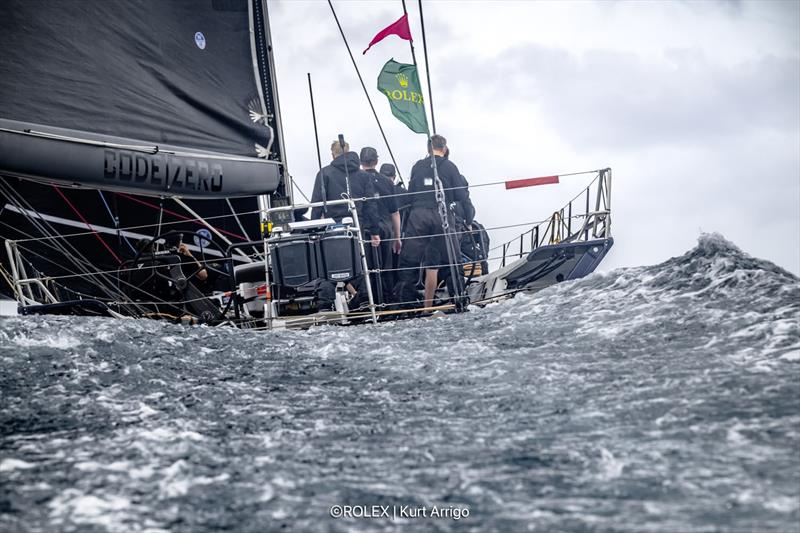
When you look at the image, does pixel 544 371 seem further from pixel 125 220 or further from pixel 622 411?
pixel 125 220

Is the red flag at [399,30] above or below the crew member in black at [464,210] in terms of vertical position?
above

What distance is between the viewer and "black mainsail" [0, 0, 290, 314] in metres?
6.75

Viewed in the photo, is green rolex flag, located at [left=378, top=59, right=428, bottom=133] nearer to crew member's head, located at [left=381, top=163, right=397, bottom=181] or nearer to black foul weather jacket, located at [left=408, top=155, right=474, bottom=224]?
black foul weather jacket, located at [left=408, top=155, right=474, bottom=224]

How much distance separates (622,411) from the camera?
11.1 ft

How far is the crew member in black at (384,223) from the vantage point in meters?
7.93

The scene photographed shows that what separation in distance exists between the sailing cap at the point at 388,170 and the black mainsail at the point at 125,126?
4.70 feet

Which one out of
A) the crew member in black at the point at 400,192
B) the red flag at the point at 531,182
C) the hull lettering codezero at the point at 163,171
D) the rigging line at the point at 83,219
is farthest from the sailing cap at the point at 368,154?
the rigging line at the point at 83,219

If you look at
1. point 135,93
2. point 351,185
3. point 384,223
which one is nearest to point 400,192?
point 384,223

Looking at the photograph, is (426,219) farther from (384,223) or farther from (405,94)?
(405,94)

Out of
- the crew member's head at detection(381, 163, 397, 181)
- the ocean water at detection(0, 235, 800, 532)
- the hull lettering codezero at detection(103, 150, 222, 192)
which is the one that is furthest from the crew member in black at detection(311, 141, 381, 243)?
the ocean water at detection(0, 235, 800, 532)

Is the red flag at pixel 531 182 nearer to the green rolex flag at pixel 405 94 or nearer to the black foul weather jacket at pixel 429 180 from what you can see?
the black foul weather jacket at pixel 429 180

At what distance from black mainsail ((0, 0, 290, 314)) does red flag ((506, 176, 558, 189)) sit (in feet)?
6.49

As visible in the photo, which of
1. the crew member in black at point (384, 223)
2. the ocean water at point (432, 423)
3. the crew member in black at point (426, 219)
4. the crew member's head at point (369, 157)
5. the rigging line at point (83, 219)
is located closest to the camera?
the ocean water at point (432, 423)

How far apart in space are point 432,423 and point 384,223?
16.0ft
